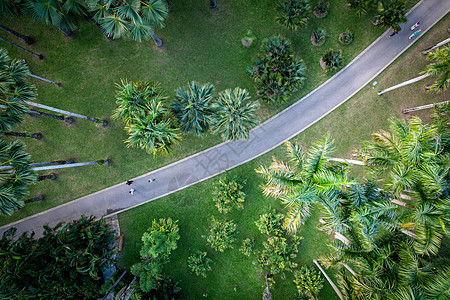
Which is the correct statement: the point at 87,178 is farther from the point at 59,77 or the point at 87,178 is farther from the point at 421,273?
the point at 421,273

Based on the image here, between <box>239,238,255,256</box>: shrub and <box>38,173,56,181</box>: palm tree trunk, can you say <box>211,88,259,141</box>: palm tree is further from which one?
<box>38,173,56,181</box>: palm tree trunk

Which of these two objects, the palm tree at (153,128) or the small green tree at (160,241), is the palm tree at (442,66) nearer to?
the palm tree at (153,128)

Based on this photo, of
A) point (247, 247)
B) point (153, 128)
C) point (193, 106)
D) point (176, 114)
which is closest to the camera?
point (153, 128)

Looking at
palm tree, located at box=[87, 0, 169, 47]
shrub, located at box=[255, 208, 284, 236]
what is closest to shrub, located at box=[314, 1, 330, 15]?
palm tree, located at box=[87, 0, 169, 47]

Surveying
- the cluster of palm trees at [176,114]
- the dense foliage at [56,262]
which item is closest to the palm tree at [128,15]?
the cluster of palm trees at [176,114]

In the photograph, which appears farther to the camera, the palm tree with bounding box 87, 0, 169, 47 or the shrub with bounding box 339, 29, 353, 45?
the shrub with bounding box 339, 29, 353, 45

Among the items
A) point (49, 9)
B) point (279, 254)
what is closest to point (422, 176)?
point (279, 254)

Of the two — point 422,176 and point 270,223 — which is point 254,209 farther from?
point 422,176
